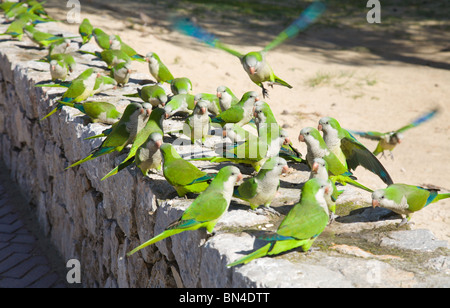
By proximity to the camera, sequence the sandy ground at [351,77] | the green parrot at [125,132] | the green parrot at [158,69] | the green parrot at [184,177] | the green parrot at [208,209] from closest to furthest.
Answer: the green parrot at [208,209] → the green parrot at [184,177] → the green parrot at [125,132] → the green parrot at [158,69] → the sandy ground at [351,77]

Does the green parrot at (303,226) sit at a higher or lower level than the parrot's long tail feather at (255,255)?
higher

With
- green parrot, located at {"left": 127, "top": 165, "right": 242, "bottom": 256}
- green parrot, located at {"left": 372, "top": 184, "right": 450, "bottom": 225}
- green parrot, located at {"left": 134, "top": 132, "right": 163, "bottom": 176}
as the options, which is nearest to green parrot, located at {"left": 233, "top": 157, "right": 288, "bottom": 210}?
green parrot, located at {"left": 127, "top": 165, "right": 242, "bottom": 256}

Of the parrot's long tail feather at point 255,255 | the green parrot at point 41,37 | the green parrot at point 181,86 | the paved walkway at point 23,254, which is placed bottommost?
the paved walkway at point 23,254

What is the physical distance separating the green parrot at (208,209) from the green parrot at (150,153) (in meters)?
0.65

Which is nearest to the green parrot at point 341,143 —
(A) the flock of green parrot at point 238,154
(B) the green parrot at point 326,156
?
(A) the flock of green parrot at point 238,154

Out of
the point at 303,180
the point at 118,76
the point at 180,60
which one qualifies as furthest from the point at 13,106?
the point at 303,180

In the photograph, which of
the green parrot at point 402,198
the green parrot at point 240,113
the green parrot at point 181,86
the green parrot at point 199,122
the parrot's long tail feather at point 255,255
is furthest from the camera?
the green parrot at point 181,86

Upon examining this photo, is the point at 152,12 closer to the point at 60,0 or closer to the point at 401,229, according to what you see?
the point at 60,0

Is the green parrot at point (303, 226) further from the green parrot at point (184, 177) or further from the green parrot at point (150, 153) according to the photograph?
the green parrot at point (150, 153)

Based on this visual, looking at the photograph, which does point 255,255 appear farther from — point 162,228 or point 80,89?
point 80,89

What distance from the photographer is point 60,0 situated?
1212 cm

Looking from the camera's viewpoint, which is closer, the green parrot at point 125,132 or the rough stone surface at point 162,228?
the rough stone surface at point 162,228

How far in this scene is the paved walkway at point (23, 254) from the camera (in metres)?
4.98

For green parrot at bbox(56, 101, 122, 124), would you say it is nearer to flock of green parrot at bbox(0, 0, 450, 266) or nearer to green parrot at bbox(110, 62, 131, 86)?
flock of green parrot at bbox(0, 0, 450, 266)
